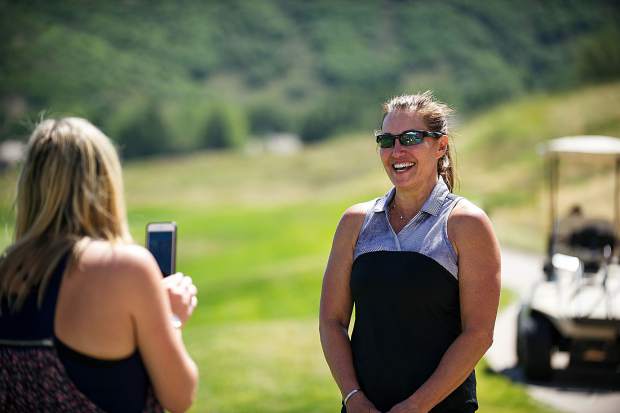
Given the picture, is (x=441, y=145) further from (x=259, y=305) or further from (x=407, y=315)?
(x=259, y=305)

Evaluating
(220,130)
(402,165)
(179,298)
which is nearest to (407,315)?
(402,165)

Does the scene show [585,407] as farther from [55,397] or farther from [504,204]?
[504,204]

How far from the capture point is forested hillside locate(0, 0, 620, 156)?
13088 centimetres

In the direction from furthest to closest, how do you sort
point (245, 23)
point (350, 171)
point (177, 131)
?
point (245, 23)
point (177, 131)
point (350, 171)

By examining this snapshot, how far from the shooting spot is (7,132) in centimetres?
10675

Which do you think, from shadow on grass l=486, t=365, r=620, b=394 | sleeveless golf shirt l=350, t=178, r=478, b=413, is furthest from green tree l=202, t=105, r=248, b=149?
sleeveless golf shirt l=350, t=178, r=478, b=413

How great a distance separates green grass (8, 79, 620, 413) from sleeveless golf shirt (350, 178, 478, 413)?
1252 mm

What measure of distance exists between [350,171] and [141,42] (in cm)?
8295

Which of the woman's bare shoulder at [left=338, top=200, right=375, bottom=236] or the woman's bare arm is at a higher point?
the woman's bare shoulder at [left=338, top=200, right=375, bottom=236]

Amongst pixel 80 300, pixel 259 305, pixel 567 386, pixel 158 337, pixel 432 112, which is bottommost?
pixel 259 305

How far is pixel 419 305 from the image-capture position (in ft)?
9.36

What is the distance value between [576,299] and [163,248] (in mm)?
6196

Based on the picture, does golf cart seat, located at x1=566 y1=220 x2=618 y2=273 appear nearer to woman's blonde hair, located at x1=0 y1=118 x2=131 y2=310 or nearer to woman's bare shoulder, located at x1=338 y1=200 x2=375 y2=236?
woman's bare shoulder, located at x1=338 y1=200 x2=375 y2=236

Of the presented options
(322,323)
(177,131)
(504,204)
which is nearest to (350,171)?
(177,131)
